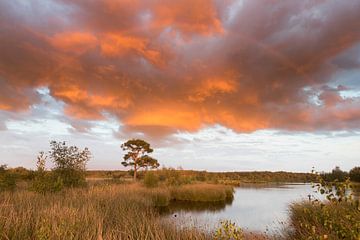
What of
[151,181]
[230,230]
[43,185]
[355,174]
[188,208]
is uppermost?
[355,174]

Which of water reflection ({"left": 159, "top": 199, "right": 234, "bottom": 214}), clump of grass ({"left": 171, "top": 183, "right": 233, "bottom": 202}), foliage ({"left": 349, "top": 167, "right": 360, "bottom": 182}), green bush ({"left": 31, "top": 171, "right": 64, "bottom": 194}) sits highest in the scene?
foliage ({"left": 349, "top": 167, "right": 360, "bottom": 182})

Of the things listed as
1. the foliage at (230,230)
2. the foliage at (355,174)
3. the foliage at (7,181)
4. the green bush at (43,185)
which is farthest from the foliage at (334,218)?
the foliage at (355,174)

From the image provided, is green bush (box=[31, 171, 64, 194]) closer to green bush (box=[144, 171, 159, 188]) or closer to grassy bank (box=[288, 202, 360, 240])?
grassy bank (box=[288, 202, 360, 240])

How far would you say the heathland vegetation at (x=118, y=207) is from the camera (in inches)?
236

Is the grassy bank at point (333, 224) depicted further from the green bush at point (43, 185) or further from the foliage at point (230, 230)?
the green bush at point (43, 185)

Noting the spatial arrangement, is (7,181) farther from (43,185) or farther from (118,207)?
(118,207)

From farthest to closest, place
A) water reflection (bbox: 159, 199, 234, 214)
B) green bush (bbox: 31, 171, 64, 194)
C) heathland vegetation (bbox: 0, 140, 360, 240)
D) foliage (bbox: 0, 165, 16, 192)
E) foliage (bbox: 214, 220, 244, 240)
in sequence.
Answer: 1. water reflection (bbox: 159, 199, 234, 214)
2. foliage (bbox: 0, 165, 16, 192)
3. green bush (bbox: 31, 171, 64, 194)
4. heathland vegetation (bbox: 0, 140, 360, 240)
5. foliage (bbox: 214, 220, 244, 240)

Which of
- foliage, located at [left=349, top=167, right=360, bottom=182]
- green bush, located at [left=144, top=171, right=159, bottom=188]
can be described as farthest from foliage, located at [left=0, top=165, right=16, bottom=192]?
foliage, located at [left=349, top=167, right=360, bottom=182]

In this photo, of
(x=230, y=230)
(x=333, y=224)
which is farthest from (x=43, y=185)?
(x=333, y=224)

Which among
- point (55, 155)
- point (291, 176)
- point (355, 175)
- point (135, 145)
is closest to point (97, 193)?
point (55, 155)

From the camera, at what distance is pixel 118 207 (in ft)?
39.9

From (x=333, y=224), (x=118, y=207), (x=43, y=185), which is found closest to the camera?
(x=333, y=224)

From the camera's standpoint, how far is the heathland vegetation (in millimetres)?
6004

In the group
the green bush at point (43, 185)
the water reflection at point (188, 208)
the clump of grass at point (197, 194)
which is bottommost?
the water reflection at point (188, 208)
